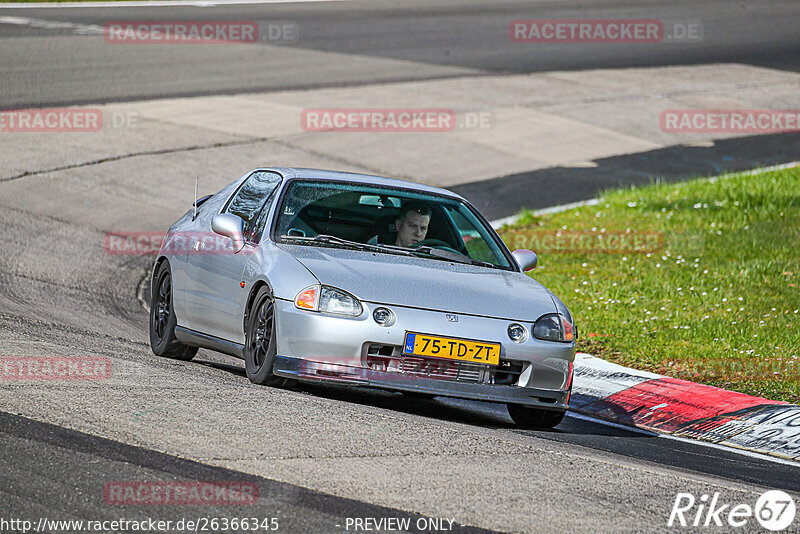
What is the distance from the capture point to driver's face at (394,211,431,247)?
8.40 meters

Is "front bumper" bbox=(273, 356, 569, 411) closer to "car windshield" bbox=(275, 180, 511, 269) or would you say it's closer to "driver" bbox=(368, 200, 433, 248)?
"car windshield" bbox=(275, 180, 511, 269)

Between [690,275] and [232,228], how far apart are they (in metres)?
6.04

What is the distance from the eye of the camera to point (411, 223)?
8.45m

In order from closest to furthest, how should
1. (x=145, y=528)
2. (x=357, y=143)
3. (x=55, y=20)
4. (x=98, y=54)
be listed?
(x=145, y=528), (x=357, y=143), (x=98, y=54), (x=55, y=20)

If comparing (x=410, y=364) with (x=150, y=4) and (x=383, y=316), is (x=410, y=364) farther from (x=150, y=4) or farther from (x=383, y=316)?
(x=150, y=4)

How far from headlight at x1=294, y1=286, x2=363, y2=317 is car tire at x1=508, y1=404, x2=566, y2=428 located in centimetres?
136

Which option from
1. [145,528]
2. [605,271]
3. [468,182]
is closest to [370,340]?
[145,528]

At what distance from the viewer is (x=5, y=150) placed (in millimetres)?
17281

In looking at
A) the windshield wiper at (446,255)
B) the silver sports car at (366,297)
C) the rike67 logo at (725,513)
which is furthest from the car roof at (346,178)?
the rike67 logo at (725,513)

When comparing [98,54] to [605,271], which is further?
[98,54]

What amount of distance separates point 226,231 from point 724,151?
47.9 ft

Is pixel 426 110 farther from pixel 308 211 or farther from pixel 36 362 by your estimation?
pixel 36 362

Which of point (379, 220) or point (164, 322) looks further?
point (164, 322)

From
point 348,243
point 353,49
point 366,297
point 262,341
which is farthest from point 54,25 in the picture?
point 366,297
